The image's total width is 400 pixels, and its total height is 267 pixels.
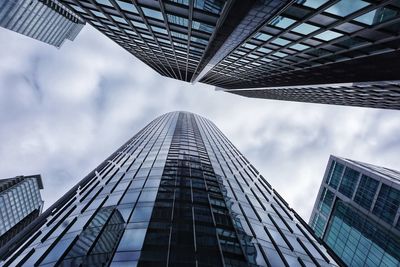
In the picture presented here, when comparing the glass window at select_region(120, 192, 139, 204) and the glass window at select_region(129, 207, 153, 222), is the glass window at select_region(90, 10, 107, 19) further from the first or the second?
the glass window at select_region(129, 207, 153, 222)

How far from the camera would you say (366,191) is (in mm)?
63625

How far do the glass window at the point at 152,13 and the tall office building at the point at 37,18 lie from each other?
333ft

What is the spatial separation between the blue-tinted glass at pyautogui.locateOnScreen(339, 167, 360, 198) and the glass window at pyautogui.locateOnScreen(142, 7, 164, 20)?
62.6 metres

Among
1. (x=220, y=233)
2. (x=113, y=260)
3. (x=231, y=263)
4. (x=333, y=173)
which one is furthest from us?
(x=333, y=173)

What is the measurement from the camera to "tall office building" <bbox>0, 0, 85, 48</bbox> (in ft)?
A: 367

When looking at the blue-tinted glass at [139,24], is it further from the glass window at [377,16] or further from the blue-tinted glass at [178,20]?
the glass window at [377,16]

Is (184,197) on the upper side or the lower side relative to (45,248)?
upper

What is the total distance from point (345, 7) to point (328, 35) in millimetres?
5373

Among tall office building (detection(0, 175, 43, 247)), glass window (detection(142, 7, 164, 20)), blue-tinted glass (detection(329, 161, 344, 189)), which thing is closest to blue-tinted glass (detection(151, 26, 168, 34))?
glass window (detection(142, 7, 164, 20))

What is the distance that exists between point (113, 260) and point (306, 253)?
1419 cm

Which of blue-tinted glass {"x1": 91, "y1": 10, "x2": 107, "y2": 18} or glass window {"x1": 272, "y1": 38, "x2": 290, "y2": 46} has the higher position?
glass window {"x1": 272, "y1": 38, "x2": 290, "y2": 46}

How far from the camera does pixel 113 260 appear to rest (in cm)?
1482

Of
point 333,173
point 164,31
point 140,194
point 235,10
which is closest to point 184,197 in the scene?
point 140,194

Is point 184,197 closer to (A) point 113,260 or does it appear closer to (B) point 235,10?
(A) point 113,260
